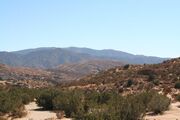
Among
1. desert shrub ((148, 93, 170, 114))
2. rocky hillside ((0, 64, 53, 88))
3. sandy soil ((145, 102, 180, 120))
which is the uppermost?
desert shrub ((148, 93, 170, 114))

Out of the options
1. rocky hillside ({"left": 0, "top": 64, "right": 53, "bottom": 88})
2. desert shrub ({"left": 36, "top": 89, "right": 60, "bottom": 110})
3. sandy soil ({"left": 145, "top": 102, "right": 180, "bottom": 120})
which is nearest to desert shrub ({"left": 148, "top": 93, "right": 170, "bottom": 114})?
sandy soil ({"left": 145, "top": 102, "right": 180, "bottom": 120})

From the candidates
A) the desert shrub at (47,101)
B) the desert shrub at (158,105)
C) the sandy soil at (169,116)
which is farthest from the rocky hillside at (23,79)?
the sandy soil at (169,116)

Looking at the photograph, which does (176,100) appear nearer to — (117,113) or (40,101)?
(40,101)

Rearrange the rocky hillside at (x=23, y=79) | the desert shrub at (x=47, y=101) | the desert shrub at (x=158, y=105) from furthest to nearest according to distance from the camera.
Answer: the rocky hillside at (x=23, y=79) < the desert shrub at (x=47, y=101) < the desert shrub at (x=158, y=105)

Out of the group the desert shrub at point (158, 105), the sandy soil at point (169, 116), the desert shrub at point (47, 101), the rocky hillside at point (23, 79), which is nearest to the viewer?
the sandy soil at point (169, 116)

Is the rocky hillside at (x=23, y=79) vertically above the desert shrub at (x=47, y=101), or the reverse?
the desert shrub at (x=47, y=101)

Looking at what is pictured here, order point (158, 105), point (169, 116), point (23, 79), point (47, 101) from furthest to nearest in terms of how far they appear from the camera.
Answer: point (23, 79), point (47, 101), point (158, 105), point (169, 116)

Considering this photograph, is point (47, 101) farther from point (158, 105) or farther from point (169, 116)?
point (169, 116)

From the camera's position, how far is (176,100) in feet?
101

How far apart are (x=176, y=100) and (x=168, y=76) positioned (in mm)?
22642

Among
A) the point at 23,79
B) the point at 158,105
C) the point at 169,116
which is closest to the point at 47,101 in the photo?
the point at 158,105

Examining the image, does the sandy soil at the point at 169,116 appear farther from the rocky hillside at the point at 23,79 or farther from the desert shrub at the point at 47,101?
the rocky hillside at the point at 23,79

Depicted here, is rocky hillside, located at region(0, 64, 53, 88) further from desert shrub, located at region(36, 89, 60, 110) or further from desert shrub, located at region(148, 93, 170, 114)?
desert shrub, located at region(148, 93, 170, 114)

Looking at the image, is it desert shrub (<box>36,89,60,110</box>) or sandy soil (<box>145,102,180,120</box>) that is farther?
desert shrub (<box>36,89,60,110</box>)
